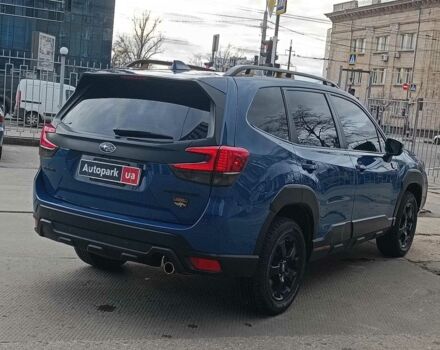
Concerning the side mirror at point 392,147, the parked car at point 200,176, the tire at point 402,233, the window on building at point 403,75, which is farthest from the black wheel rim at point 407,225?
the window on building at point 403,75

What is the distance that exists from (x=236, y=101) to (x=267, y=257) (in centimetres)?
114

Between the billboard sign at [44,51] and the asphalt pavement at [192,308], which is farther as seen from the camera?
the billboard sign at [44,51]

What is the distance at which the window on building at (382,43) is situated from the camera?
6285 centimetres

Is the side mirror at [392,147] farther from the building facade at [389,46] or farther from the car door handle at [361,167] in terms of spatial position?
the building facade at [389,46]

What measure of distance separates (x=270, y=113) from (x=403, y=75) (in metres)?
58.6

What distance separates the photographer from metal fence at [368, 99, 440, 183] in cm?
1462

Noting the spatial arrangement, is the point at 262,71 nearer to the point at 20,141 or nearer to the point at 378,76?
the point at 20,141

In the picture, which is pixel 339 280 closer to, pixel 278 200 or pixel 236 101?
pixel 278 200

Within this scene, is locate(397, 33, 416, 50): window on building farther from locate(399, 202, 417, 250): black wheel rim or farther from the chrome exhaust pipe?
the chrome exhaust pipe

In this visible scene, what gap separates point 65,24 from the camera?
68562 mm

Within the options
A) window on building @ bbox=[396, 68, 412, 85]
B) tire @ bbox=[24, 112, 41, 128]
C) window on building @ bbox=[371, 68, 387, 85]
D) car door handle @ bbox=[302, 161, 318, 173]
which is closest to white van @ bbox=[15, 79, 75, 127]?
tire @ bbox=[24, 112, 41, 128]

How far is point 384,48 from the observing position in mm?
63344

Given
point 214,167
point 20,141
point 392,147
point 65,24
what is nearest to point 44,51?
point 20,141

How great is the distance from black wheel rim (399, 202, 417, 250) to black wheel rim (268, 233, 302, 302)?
236 centimetres
